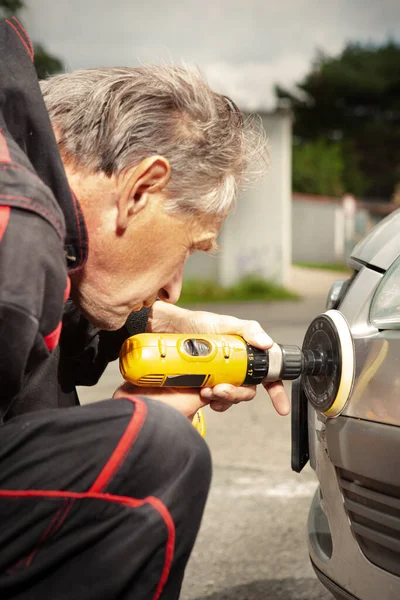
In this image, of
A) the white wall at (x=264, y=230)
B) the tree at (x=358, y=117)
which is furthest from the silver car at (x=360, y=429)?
the tree at (x=358, y=117)

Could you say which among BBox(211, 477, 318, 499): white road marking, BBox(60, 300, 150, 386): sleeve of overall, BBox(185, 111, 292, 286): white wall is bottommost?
BBox(185, 111, 292, 286): white wall

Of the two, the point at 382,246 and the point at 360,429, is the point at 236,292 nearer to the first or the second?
the point at 382,246

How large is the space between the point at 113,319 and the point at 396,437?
0.65m

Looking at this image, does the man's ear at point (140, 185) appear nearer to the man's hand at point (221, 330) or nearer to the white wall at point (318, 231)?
the man's hand at point (221, 330)

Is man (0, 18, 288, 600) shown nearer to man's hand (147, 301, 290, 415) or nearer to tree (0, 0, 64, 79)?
man's hand (147, 301, 290, 415)

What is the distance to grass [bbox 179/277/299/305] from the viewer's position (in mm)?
11836

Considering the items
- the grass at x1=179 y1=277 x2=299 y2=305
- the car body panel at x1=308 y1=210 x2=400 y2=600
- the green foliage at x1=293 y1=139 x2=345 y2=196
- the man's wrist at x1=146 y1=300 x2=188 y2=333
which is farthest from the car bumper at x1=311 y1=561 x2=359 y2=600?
the green foliage at x1=293 y1=139 x2=345 y2=196

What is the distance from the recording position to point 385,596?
1.75 metres

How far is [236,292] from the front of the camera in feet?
40.0

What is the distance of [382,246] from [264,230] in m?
10.7

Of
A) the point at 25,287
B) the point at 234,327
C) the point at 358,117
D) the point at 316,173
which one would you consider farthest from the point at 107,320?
the point at 358,117

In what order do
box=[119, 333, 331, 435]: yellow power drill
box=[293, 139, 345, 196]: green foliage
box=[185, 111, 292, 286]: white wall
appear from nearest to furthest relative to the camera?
box=[119, 333, 331, 435]: yellow power drill → box=[185, 111, 292, 286]: white wall → box=[293, 139, 345, 196]: green foliage

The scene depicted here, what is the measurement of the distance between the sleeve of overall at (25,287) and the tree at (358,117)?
1692 inches

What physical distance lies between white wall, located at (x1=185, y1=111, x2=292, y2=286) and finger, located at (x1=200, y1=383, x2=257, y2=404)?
10406 millimetres
